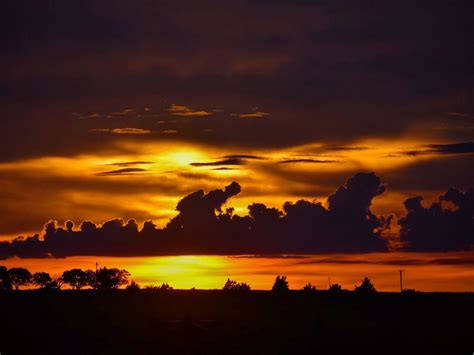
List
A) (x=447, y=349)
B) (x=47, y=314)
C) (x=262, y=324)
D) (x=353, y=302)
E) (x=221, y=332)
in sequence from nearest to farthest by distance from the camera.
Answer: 1. (x=447, y=349)
2. (x=221, y=332)
3. (x=262, y=324)
4. (x=47, y=314)
5. (x=353, y=302)

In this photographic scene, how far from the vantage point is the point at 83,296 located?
153625 millimetres

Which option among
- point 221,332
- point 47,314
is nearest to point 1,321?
point 47,314

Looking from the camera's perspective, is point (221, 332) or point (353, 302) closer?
point (221, 332)

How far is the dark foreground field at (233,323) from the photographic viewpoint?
106 meters

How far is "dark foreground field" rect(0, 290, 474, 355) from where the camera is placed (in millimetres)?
105875

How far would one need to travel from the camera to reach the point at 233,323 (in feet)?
399

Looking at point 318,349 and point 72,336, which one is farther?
point 72,336

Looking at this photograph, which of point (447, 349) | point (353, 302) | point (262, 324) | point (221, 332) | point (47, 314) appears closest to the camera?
point (447, 349)

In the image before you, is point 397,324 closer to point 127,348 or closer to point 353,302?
point 353,302

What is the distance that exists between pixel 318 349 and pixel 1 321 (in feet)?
145

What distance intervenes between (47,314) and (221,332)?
103 feet

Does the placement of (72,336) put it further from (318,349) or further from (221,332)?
(318,349)

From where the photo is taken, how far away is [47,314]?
132375 mm

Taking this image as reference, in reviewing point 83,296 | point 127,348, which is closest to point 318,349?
point 127,348
